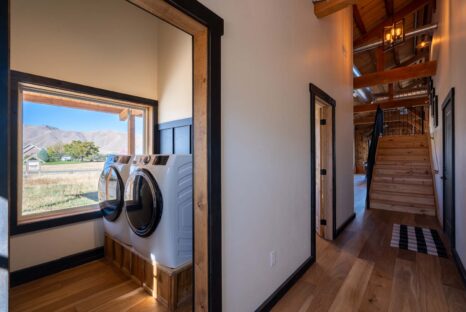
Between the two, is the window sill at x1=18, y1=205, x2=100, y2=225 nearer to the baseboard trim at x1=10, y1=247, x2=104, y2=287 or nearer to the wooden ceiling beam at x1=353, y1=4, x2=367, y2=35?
the baseboard trim at x1=10, y1=247, x2=104, y2=287

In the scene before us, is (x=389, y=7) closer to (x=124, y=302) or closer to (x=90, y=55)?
(x=90, y=55)

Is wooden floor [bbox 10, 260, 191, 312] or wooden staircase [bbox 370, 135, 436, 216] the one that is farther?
wooden staircase [bbox 370, 135, 436, 216]

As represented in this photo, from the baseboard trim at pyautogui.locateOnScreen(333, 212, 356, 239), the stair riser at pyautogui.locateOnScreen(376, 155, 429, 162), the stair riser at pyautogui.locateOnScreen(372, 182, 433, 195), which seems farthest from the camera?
the stair riser at pyautogui.locateOnScreen(376, 155, 429, 162)

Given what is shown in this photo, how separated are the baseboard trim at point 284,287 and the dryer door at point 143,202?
105 cm

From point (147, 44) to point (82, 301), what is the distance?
2982 mm

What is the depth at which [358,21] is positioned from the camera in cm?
530

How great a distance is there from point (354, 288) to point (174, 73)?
10.0 ft

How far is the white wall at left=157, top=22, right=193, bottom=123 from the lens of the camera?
2.71 m

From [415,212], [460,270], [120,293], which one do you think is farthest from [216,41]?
[415,212]

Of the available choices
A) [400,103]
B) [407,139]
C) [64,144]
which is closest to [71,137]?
[64,144]

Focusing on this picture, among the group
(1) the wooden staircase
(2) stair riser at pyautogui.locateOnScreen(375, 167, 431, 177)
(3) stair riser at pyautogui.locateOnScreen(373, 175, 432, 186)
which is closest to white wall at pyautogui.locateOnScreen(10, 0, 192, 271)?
(1) the wooden staircase

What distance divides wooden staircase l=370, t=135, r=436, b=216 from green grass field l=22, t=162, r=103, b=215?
5352 mm

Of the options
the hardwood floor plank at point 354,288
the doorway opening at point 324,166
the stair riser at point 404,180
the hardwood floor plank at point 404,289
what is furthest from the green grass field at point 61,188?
the stair riser at point 404,180

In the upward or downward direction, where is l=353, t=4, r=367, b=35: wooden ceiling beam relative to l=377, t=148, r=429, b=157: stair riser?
upward
